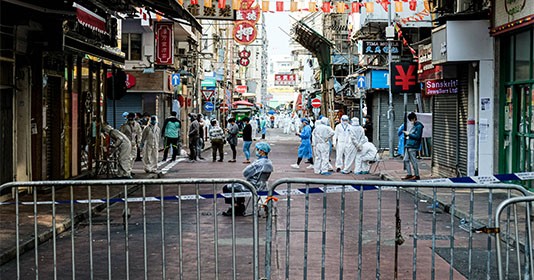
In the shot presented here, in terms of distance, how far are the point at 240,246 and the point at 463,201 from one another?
544 centimetres

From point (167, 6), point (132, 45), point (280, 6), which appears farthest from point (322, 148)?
point (132, 45)

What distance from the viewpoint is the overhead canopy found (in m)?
53.8

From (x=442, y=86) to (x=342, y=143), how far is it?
5438 mm

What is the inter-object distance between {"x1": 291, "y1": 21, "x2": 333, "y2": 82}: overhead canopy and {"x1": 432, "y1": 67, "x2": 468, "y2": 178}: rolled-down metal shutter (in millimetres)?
30259

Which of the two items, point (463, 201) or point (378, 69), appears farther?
point (378, 69)

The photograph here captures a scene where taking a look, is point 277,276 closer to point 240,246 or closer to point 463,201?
point 240,246

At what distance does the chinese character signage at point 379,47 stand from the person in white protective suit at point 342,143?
18.7 ft

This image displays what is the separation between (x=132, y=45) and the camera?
36.9m

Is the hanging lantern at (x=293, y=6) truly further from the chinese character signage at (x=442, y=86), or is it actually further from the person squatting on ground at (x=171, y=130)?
the person squatting on ground at (x=171, y=130)

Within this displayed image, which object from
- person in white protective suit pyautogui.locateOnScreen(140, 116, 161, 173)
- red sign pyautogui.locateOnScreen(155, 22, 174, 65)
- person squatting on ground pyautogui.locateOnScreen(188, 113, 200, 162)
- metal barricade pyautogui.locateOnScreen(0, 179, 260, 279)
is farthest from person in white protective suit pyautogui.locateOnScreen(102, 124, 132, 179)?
red sign pyautogui.locateOnScreen(155, 22, 174, 65)

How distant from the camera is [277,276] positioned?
8359 millimetres

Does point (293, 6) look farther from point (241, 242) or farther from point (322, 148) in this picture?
point (241, 242)

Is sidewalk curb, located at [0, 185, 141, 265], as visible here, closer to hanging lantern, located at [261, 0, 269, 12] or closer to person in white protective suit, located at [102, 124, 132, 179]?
person in white protective suit, located at [102, 124, 132, 179]

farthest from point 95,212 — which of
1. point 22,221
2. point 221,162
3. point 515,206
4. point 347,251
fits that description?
point 221,162
